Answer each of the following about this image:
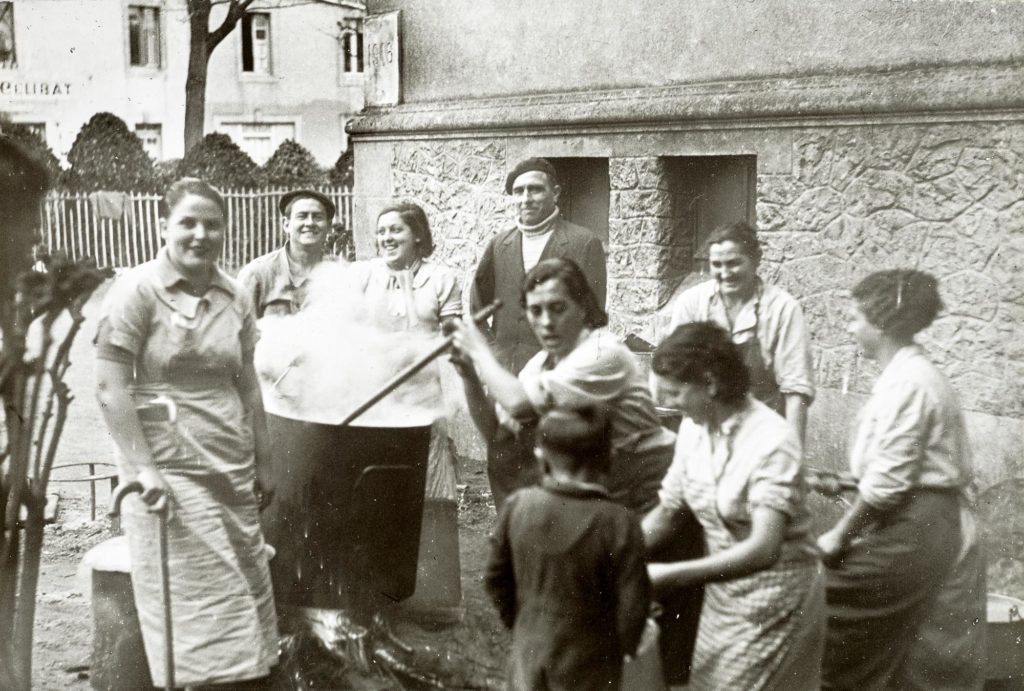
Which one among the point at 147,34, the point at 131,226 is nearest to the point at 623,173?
the point at 131,226

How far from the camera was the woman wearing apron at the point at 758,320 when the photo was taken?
4.64 m

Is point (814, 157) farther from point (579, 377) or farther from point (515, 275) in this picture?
point (579, 377)

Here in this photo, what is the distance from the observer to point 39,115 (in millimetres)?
25859

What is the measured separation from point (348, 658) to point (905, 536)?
2068 mm

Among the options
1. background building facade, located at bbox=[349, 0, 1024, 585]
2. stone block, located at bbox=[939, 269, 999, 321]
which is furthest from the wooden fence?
stone block, located at bbox=[939, 269, 999, 321]

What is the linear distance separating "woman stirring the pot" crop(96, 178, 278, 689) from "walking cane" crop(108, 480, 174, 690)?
0.03m

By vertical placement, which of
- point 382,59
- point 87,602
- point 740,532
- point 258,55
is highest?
point 258,55

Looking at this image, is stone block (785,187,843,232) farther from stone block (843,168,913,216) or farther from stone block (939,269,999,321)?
stone block (939,269,999,321)

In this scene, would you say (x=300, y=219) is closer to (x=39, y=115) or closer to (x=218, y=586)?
(x=218, y=586)

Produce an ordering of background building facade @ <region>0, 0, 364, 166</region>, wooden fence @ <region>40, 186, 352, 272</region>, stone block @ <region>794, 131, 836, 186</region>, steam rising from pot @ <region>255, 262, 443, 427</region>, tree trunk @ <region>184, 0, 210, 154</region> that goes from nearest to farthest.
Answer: steam rising from pot @ <region>255, 262, 443, 427</region>
stone block @ <region>794, 131, 836, 186</region>
wooden fence @ <region>40, 186, 352, 272</region>
tree trunk @ <region>184, 0, 210, 154</region>
background building facade @ <region>0, 0, 364, 166</region>

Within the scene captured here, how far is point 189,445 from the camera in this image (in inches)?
152

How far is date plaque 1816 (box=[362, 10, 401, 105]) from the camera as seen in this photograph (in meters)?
9.34

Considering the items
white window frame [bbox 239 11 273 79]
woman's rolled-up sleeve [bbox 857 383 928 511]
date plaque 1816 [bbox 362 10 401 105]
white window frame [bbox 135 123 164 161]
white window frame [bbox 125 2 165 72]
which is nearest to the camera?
woman's rolled-up sleeve [bbox 857 383 928 511]

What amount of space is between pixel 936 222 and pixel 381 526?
3385 mm
